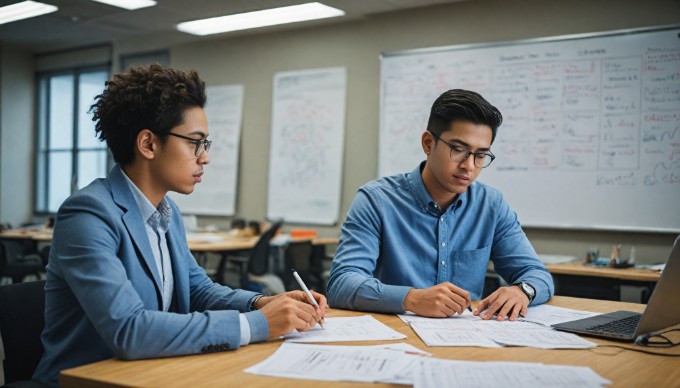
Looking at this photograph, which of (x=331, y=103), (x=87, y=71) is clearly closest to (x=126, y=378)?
(x=331, y=103)

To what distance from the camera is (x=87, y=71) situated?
8.25m

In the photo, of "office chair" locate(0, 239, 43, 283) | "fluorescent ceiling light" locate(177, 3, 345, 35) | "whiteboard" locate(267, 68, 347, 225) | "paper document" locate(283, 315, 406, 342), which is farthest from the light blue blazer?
"whiteboard" locate(267, 68, 347, 225)

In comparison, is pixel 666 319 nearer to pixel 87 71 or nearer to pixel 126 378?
pixel 126 378

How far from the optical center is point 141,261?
1.48 meters

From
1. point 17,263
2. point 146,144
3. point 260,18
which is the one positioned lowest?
point 17,263

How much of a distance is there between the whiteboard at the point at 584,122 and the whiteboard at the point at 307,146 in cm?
102

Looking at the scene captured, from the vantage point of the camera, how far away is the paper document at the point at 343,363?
1.15 meters

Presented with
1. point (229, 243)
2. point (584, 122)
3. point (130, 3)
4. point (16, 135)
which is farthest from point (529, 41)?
point (16, 135)

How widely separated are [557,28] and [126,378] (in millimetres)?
4729

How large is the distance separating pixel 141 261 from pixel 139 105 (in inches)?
15.0

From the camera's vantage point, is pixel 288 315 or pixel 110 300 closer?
pixel 110 300

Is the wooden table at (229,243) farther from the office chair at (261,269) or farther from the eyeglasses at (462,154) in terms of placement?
the eyeglasses at (462,154)

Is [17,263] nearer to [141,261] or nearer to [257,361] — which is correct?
[141,261]

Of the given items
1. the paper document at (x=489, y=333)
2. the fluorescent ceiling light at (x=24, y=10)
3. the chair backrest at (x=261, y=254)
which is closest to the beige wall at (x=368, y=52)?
the chair backrest at (x=261, y=254)
